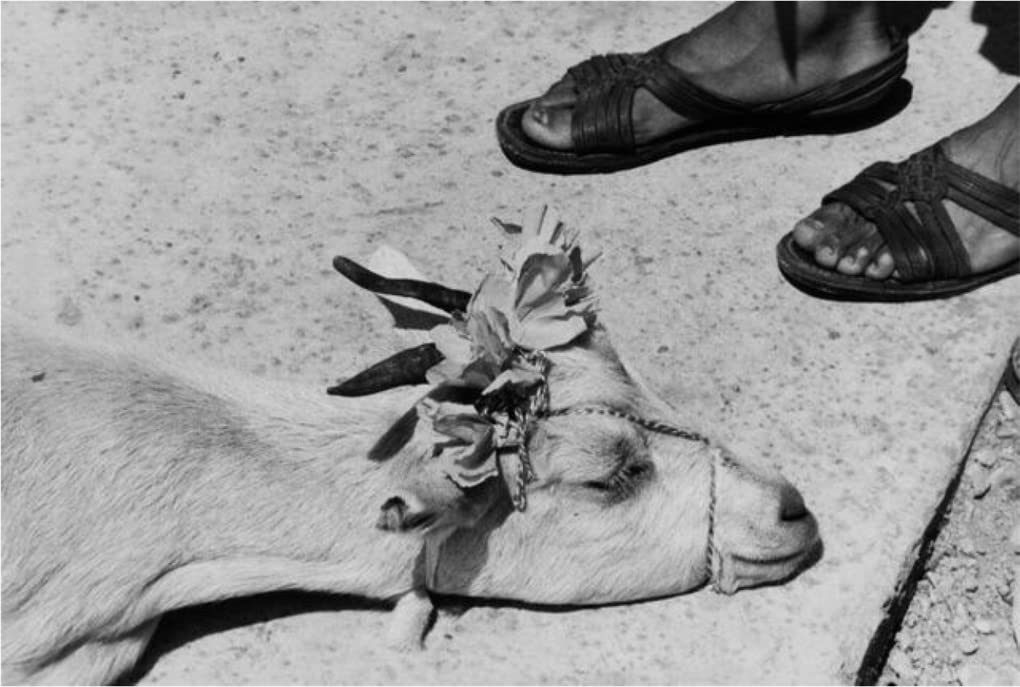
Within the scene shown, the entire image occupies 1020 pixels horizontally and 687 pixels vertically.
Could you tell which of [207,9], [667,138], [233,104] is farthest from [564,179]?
[207,9]

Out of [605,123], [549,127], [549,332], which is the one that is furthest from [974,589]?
[549,127]

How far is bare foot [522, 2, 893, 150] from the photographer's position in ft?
16.9

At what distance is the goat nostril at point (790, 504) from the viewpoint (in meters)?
3.81

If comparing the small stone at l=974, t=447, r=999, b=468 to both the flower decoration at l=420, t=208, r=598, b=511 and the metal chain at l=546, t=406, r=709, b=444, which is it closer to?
the metal chain at l=546, t=406, r=709, b=444

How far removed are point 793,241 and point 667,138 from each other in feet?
2.14

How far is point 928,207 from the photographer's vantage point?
482cm

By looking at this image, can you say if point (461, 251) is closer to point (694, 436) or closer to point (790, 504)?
point (694, 436)

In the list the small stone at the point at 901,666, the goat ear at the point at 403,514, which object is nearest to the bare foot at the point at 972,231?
the small stone at the point at 901,666

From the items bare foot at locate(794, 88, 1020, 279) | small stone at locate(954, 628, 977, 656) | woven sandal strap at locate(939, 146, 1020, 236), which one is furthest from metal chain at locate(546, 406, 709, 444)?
woven sandal strap at locate(939, 146, 1020, 236)

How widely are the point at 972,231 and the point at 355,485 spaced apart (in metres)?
2.23

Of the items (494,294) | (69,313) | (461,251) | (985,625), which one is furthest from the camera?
(461,251)

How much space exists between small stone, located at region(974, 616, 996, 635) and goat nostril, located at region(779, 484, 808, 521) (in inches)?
27.6

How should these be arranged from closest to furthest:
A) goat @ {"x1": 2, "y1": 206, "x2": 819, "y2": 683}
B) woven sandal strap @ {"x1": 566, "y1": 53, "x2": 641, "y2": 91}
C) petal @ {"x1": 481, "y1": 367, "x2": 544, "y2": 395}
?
petal @ {"x1": 481, "y1": 367, "x2": 544, "y2": 395} → goat @ {"x1": 2, "y1": 206, "x2": 819, "y2": 683} → woven sandal strap @ {"x1": 566, "y1": 53, "x2": 641, "y2": 91}

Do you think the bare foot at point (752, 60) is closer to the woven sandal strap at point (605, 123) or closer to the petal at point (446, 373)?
the woven sandal strap at point (605, 123)
